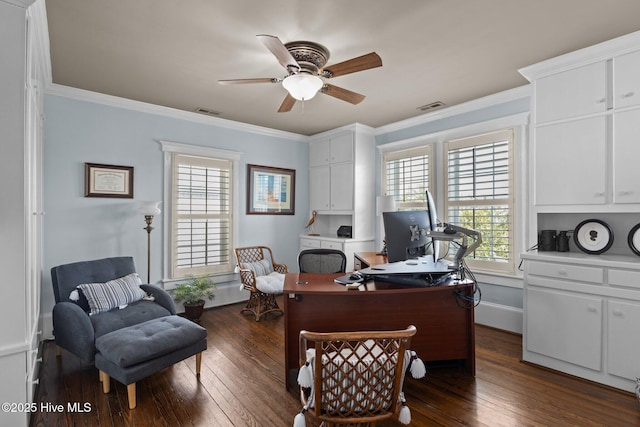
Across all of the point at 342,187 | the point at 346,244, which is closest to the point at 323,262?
the point at 346,244

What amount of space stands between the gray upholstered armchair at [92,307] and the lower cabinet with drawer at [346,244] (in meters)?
2.57

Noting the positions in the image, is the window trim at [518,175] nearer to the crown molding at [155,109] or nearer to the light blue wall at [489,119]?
the light blue wall at [489,119]

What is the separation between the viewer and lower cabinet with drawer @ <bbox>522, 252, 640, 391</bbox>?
8.16 feet

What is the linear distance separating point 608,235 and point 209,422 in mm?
3544

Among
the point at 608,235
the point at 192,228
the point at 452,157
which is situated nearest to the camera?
the point at 608,235

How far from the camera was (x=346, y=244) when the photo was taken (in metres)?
5.00

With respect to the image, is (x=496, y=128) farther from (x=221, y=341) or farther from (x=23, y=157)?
(x=23, y=157)

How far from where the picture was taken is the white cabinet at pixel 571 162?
2.76 meters

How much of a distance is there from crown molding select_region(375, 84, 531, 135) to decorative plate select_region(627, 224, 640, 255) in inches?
66.4

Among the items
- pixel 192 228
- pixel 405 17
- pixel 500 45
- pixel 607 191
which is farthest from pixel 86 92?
pixel 607 191

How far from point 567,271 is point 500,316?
1.28 meters

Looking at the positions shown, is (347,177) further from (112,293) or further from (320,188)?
(112,293)

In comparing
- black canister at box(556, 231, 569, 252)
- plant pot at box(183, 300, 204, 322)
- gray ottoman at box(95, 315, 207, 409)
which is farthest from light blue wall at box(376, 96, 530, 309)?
plant pot at box(183, 300, 204, 322)

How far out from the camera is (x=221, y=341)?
3537mm
